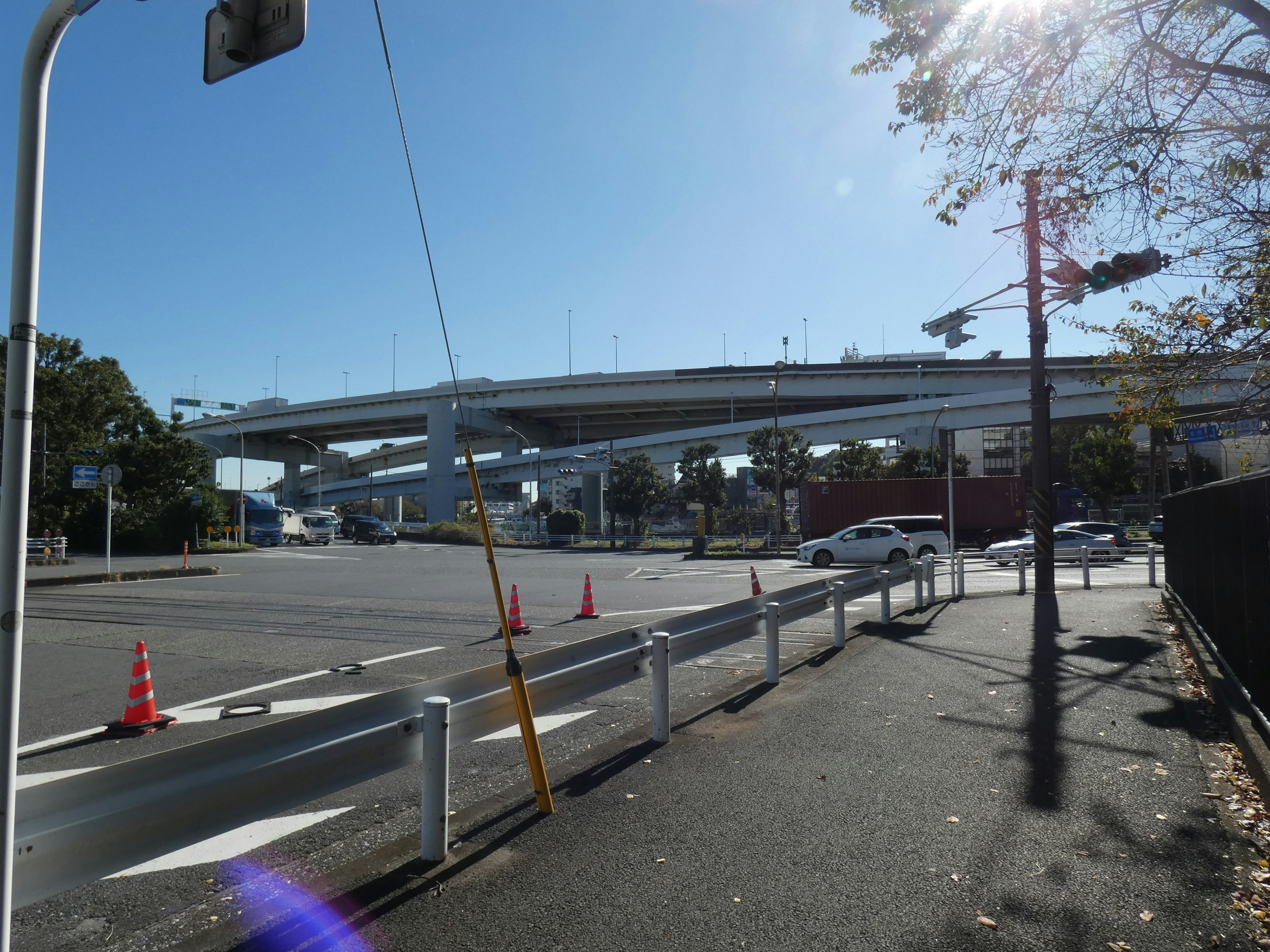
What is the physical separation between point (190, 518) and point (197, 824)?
1888 inches

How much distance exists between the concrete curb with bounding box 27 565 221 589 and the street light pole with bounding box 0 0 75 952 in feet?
76.6

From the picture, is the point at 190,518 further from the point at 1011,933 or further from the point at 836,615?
the point at 1011,933

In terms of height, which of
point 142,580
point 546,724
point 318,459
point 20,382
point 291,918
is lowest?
point 142,580

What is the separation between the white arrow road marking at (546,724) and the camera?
6.27 meters

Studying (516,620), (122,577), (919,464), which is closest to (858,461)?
(919,464)

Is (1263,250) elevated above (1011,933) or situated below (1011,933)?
above

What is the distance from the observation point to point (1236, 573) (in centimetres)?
721

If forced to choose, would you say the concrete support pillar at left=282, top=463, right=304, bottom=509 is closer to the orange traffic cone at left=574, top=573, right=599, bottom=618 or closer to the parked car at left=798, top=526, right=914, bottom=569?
the parked car at left=798, top=526, right=914, bottom=569

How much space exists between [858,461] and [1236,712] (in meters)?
55.6

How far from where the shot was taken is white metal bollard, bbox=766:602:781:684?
295 inches

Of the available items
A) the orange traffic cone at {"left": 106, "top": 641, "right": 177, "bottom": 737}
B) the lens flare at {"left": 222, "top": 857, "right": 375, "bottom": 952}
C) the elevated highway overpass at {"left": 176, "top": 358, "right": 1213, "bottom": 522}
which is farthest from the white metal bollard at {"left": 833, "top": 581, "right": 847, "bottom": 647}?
the elevated highway overpass at {"left": 176, "top": 358, "right": 1213, "bottom": 522}

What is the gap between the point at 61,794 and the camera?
2447 millimetres

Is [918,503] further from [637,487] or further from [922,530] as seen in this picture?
[637,487]

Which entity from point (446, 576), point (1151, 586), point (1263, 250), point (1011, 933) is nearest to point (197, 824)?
point (1011, 933)
